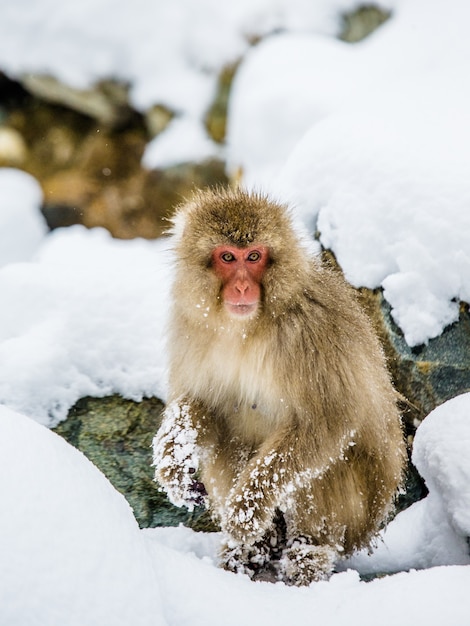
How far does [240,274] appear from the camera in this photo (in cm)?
205

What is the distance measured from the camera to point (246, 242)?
2.07 m

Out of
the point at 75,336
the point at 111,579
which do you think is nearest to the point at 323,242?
the point at 75,336

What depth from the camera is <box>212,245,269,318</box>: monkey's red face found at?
2.03 meters

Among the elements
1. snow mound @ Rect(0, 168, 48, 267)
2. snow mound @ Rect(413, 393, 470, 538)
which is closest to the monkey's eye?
snow mound @ Rect(413, 393, 470, 538)

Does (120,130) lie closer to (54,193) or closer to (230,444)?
(54,193)

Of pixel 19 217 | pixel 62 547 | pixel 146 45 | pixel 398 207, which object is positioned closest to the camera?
pixel 62 547

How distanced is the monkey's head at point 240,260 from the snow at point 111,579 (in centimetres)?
67

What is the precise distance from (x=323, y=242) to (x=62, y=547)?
75.4 inches

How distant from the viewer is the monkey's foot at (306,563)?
7.18 feet

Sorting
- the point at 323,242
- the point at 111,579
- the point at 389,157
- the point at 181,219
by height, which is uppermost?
the point at 389,157

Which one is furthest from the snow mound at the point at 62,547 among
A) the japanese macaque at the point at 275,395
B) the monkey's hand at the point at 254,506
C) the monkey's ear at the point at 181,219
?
the monkey's ear at the point at 181,219

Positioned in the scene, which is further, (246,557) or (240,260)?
(246,557)

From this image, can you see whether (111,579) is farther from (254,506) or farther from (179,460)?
(179,460)

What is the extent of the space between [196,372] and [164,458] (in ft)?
1.08
